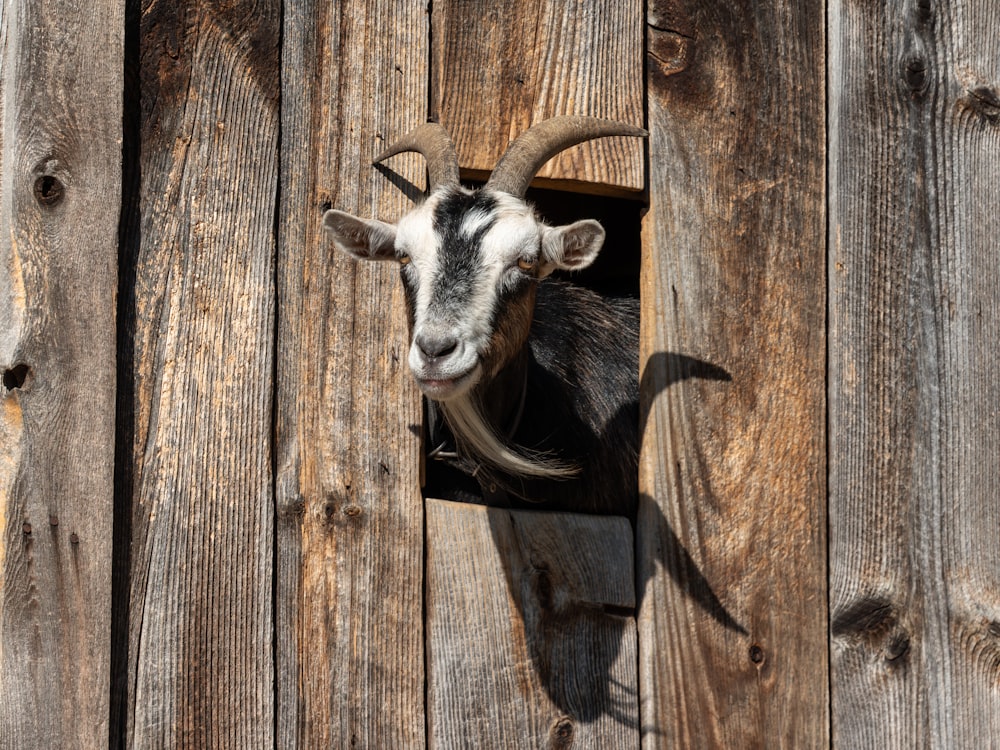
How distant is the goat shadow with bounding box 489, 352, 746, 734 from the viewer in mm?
2891

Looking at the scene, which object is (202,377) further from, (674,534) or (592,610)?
(674,534)

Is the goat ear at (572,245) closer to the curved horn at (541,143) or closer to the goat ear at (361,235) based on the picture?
the curved horn at (541,143)

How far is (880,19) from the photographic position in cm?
312

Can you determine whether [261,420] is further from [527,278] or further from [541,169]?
[541,169]

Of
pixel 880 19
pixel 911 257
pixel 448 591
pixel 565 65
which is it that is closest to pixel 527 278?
pixel 565 65

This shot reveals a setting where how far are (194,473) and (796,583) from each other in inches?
64.8

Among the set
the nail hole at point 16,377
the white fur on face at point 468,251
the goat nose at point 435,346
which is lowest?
the nail hole at point 16,377

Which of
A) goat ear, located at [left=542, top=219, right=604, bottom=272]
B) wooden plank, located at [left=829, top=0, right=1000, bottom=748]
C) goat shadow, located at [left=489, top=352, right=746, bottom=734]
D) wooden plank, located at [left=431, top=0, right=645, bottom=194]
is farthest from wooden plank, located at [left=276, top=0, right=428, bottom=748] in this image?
wooden plank, located at [left=829, top=0, right=1000, bottom=748]

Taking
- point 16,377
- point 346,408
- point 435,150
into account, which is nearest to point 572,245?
point 435,150

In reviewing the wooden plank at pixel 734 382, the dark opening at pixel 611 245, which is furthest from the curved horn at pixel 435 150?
the dark opening at pixel 611 245

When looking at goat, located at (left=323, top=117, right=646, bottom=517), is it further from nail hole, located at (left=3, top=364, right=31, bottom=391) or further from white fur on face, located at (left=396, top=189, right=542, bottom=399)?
nail hole, located at (left=3, top=364, right=31, bottom=391)

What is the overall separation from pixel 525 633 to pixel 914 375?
4.25 ft

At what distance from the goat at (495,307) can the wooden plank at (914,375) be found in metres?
0.69

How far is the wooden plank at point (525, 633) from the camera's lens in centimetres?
283
